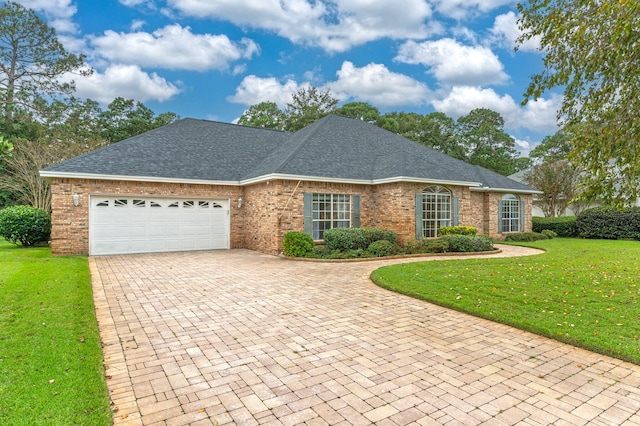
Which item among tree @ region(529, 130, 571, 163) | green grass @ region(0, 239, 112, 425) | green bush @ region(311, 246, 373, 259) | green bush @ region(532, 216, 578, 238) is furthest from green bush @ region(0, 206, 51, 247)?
tree @ region(529, 130, 571, 163)

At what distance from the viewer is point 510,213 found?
19.1 meters

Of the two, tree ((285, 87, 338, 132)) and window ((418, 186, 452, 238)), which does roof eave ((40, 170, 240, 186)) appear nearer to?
window ((418, 186, 452, 238))

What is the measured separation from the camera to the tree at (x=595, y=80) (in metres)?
4.59

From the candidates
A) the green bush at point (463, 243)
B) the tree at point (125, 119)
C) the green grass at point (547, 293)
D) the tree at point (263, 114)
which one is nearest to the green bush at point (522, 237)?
the green bush at point (463, 243)

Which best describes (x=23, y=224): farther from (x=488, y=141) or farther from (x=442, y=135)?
(x=488, y=141)

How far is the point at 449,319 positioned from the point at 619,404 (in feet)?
8.04

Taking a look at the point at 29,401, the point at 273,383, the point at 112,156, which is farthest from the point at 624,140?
the point at 112,156

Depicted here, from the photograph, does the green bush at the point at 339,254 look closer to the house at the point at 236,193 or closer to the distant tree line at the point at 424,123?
the house at the point at 236,193

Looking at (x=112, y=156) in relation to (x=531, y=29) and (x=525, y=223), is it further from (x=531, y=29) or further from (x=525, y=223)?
(x=525, y=223)

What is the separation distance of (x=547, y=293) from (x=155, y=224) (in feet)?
41.3

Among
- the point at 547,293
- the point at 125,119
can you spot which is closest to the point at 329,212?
the point at 547,293

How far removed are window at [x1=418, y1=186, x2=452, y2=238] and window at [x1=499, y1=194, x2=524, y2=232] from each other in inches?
222

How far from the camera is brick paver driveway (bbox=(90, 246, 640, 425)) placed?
295 cm

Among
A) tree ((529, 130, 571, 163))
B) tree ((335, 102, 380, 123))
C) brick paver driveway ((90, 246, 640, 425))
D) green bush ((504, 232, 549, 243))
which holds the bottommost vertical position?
brick paver driveway ((90, 246, 640, 425))
